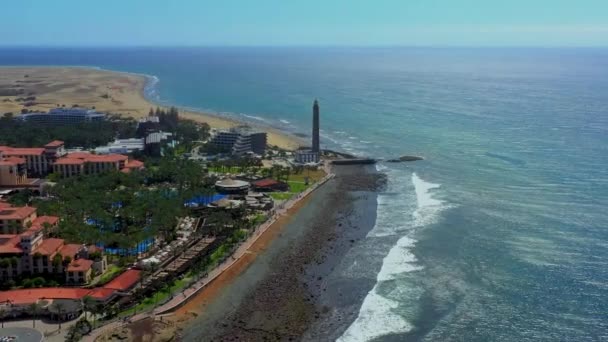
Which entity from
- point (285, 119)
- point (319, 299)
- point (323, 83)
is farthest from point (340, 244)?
point (323, 83)

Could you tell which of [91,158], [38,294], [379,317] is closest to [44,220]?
[38,294]

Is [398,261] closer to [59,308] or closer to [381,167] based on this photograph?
[59,308]

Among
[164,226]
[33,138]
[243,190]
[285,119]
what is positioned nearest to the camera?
[164,226]

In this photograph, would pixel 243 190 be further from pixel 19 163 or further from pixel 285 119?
pixel 285 119

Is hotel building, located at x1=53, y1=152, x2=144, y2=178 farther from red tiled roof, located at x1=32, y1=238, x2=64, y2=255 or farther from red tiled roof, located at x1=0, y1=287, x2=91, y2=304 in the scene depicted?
red tiled roof, located at x1=0, y1=287, x2=91, y2=304

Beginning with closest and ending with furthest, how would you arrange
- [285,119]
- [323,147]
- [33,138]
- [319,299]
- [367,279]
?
[319,299]
[367,279]
[33,138]
[323,147]
[285,119]

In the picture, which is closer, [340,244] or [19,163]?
[340,244]
